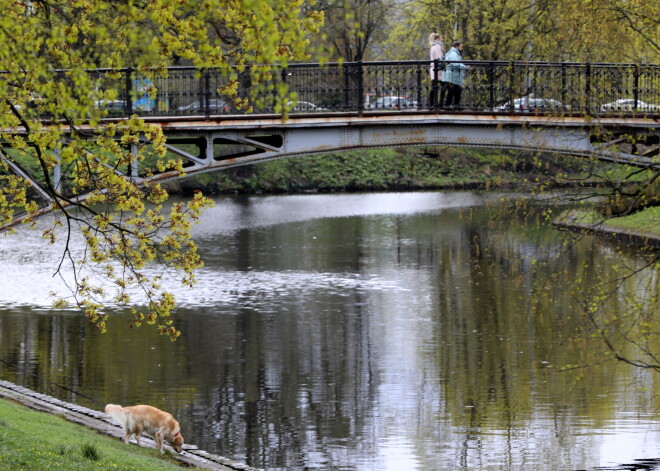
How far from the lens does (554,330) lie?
23641 millimetres

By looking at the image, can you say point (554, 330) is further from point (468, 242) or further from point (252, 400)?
point (468, 242)

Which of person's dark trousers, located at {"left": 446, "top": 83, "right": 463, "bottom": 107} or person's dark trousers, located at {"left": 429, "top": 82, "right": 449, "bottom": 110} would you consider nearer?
person's dark trousers, located at {"left": 429, "top": 82, "right": 449, "bottom": 110}

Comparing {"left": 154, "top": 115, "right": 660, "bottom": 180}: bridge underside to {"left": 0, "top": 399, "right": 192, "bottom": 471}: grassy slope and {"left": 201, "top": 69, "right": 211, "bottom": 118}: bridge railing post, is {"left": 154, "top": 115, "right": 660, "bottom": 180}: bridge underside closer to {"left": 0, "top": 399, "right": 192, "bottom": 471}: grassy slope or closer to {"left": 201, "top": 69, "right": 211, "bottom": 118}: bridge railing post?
{"left": 201, "top": 69, "right": 211, "bottom": 118}: bridge railing post

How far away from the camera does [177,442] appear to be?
1364 cm

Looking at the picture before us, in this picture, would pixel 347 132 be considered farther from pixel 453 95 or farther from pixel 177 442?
pixel 177 442

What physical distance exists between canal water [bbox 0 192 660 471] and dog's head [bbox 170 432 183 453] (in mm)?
1584

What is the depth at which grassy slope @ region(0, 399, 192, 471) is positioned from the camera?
35.1ft

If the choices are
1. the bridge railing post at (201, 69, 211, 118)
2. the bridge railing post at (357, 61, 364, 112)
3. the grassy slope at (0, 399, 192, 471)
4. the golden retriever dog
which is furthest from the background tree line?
the golden retriever dog

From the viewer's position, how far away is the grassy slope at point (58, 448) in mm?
10695

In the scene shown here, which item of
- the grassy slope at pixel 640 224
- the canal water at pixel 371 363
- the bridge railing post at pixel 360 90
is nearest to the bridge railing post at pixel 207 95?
the bridge railing post at pixel 360 90

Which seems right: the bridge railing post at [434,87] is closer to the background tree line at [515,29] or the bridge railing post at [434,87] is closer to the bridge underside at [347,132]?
the bridge underside at [347,132]

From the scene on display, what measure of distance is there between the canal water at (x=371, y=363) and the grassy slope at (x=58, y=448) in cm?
231

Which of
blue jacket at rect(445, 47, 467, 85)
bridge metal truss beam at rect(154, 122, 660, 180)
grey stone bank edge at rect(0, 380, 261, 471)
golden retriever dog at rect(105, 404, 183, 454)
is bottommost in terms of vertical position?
grey stone bank edge at rect(0, 380, 261, 471)

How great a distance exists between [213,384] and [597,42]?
46.4ft
